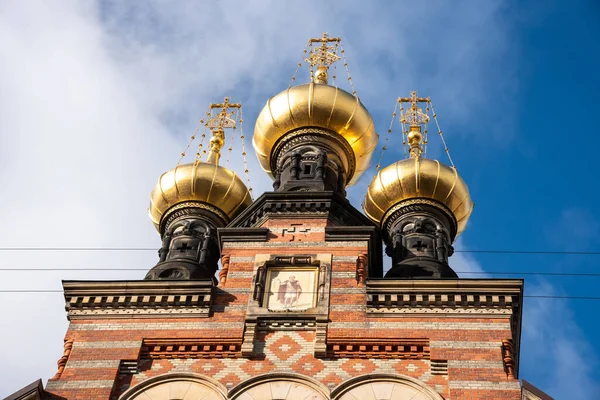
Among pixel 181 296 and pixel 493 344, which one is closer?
pixel 493 344

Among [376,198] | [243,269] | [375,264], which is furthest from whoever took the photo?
[376,198]

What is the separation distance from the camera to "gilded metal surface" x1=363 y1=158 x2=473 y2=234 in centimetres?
2297

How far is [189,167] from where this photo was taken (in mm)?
A: 24062

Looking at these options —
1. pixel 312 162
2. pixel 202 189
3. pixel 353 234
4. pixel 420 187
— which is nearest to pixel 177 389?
pixel 353 234

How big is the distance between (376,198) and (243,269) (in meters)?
6.27

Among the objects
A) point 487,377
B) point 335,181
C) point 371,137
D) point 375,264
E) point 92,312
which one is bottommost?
point 487,377

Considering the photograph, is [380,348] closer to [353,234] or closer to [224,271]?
[353,234]

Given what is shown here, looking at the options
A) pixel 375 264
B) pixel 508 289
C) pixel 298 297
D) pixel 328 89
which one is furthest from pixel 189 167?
pixel 508 289

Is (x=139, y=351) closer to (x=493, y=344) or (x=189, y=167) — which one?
(x=493, y=344)

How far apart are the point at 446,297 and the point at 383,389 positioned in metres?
2.22

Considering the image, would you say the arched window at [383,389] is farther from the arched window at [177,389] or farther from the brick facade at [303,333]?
the arched window at [177,389]

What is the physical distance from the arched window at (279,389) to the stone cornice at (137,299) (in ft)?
6.00

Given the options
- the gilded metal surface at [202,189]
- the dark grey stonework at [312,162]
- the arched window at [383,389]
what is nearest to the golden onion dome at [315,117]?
the dark grey stonework at [312,162]

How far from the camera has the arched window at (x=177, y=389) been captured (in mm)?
15555
